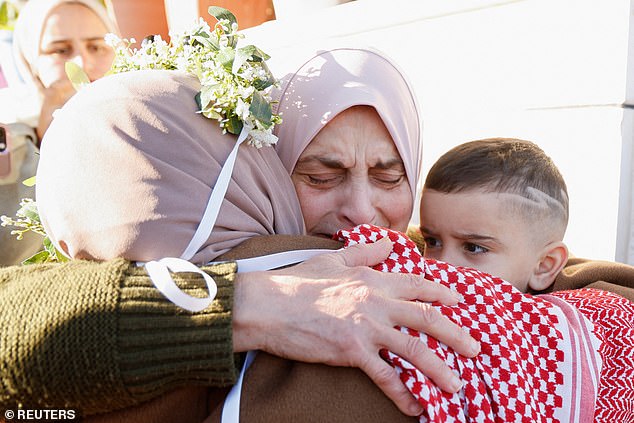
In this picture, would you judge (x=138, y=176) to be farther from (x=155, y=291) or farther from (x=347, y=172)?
(x=347, y=172)

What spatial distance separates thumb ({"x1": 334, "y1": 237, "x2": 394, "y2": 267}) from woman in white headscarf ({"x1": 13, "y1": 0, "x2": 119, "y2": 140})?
12.1 ft

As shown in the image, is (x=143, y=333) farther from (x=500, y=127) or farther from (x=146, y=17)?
(x=146, y=17)

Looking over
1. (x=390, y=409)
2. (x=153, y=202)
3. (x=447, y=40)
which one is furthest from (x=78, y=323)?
(x=447, y=40)

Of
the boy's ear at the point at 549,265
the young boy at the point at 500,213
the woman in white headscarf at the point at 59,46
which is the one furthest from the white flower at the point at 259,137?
Answer: the woman in white headscarf at the point at 59,46

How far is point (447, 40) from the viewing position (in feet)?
10.7

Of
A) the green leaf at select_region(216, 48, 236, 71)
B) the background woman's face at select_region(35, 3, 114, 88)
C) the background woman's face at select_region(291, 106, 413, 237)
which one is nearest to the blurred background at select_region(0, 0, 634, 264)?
the background woman's face at select_region(291, 106, 413, 237)

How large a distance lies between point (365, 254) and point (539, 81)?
1.65 m

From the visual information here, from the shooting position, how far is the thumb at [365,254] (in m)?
1.64

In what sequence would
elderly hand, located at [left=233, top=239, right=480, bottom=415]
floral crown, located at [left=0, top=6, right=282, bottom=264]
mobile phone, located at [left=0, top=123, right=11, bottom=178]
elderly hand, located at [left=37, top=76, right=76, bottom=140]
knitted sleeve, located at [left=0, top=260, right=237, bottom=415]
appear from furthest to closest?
1. elderly hand, located at [left=37, top=76, right=76, bottom=140]
2. mobile phone, located at [left=0, top=123, right=11, bottom=178]
3. floral crown, located at [left=0, top=6, right=282, bottom=264]
4. elderly hand, located at [left=233, top=239, right=480, bottom=415]
5. knitted sleeve, located at [left=0, top=260, right=237, bottom=415]

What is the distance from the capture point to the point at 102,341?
1.33m

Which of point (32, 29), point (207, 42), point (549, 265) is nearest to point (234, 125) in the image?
point (207, 42)

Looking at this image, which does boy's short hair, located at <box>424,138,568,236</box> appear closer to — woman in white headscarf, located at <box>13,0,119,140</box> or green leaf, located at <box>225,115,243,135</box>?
green leaf, located at <box>225,115,243,135</box>

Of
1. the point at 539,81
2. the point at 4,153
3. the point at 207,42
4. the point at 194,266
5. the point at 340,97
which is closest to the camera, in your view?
the point at 194,266

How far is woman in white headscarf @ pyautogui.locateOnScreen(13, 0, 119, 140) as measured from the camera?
482 centimetres
